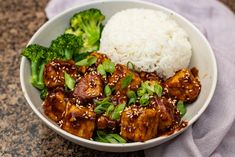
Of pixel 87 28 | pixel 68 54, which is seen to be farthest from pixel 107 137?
pixel 87 28

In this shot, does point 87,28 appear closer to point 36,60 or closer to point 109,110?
point 36,60

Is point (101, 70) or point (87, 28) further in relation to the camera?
point (87, 28)

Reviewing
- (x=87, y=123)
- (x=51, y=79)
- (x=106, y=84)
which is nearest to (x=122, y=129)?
(x=87, y=123)

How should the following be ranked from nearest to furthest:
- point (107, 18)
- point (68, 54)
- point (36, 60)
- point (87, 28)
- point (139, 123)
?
point (139, 123)
point (36, 60)
point (68, 54)
point (87, 28)
point (107, 18)

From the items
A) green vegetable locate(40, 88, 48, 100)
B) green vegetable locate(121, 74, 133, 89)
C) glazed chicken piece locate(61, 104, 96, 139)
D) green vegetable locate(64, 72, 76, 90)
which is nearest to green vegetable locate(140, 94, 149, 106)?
green vegetable locate(121, 74, 133, 89)

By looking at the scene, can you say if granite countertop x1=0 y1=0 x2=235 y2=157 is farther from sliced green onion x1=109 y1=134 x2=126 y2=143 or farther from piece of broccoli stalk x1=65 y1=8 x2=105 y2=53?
piece of broccoli stalk x1=65 y1=8 x2=105 y2=53

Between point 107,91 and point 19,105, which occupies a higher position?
point 107,91

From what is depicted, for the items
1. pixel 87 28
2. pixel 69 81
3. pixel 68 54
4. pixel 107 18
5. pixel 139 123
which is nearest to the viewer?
pixel 139 123
